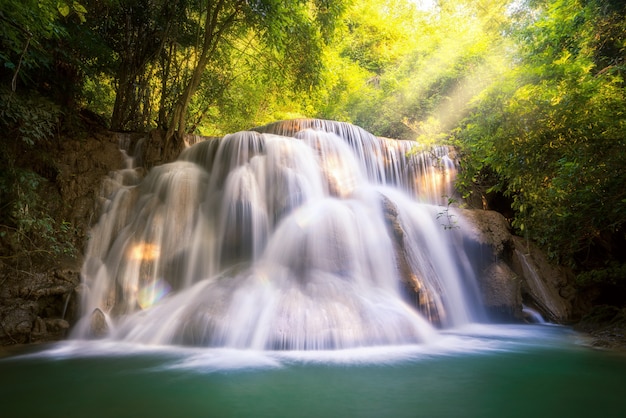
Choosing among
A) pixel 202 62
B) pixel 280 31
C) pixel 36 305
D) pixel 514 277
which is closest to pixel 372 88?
pixel 280 31

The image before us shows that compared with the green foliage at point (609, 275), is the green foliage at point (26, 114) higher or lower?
higher

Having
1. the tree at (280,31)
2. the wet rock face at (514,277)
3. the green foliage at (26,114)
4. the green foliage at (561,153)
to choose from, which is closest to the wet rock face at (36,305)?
the green foliage at (26,114)

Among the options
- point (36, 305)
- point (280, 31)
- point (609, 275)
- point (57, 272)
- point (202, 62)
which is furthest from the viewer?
point (202, 62)

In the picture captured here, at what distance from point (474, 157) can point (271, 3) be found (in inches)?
235

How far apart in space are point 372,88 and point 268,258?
640 inches

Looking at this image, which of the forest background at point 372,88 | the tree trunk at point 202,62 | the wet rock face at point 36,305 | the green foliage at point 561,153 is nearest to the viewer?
the green foliage at point 561,153

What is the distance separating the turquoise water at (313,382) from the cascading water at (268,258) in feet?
1.38

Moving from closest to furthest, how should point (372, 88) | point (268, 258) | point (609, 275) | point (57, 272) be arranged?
point (57, 272), point (268, 258), point (609, 275), point (372, 88)

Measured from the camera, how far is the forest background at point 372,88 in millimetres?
5227

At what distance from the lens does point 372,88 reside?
69.3ft

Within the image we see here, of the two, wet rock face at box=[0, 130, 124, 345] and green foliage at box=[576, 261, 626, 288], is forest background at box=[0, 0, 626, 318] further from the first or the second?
wet rock face at box=[0, 130, 124, 345]

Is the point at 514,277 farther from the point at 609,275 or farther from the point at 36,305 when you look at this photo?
the point at 36,305

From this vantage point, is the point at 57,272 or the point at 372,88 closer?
the point at 57,272

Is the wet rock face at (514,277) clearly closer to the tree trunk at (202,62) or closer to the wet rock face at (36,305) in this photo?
the tree trunk at (202,62)
